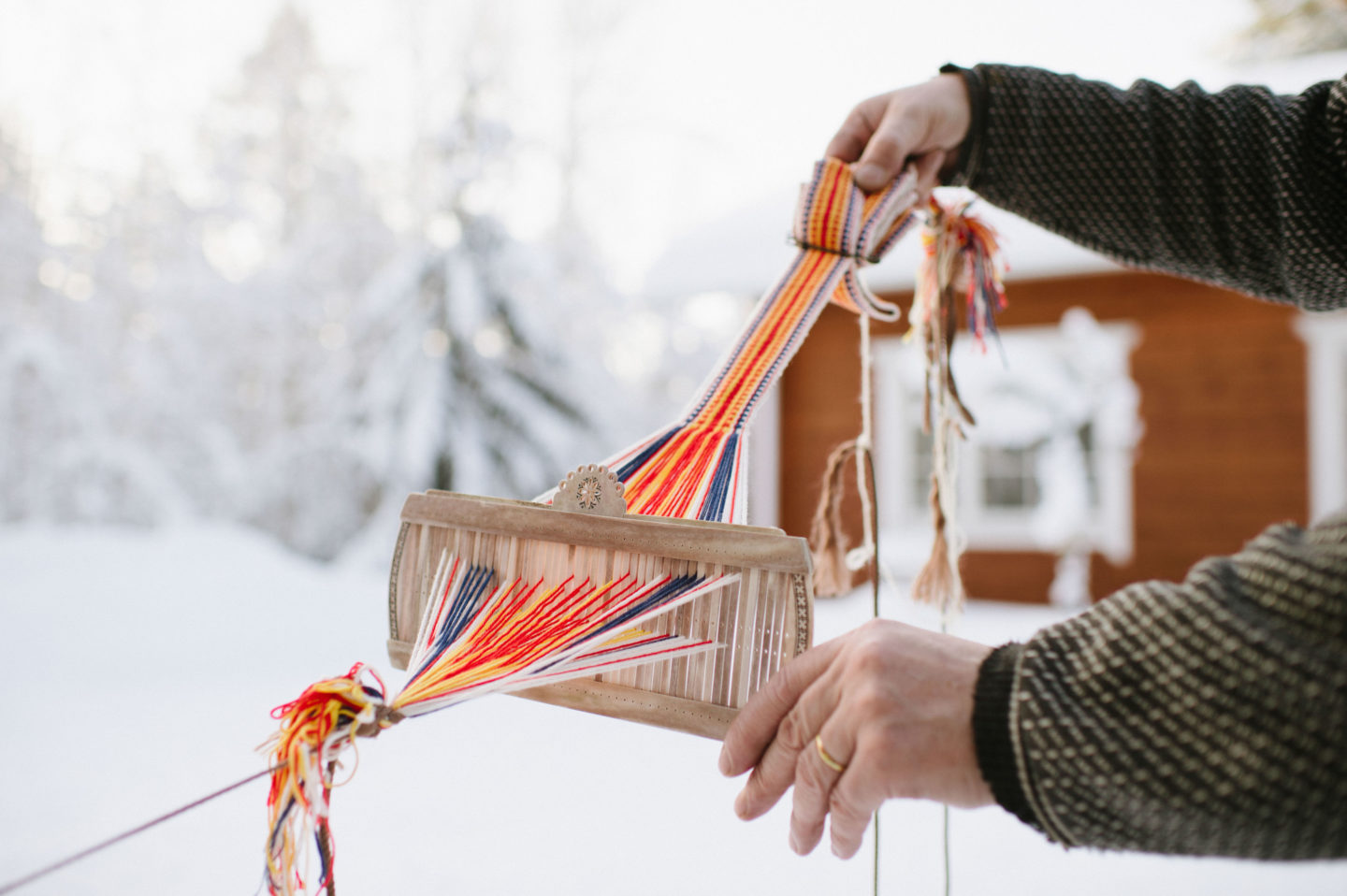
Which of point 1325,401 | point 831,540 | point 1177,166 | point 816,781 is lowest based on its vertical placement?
point 816,781

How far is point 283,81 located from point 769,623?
41.4 feet

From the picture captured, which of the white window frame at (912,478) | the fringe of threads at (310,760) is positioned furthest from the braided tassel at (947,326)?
the white window frame at (912,478)

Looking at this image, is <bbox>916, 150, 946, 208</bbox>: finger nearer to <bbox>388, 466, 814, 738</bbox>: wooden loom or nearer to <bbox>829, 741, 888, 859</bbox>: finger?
<bbox>388, 466, 814, 738</bbox>: wooden loom

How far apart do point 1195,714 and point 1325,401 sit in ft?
17.1

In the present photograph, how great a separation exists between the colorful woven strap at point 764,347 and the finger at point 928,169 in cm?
2

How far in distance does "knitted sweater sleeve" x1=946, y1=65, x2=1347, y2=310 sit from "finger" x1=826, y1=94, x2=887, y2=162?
0.10 m

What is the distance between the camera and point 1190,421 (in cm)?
476

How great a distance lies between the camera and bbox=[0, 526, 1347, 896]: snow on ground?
1063 mm

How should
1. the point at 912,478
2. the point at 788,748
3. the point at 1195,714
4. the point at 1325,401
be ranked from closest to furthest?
the point at 1195,714 → the point at 788,748 → the point at 1325,401 → the point at 912,478

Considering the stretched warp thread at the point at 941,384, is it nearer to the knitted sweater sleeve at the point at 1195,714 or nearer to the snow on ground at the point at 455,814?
the snow on ground at the point at 455,814

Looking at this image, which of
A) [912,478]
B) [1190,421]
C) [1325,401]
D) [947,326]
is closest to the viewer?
[947,326]

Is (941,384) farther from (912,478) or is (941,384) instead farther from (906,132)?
(912,478)

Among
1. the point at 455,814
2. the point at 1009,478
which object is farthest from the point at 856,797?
the point at 1009,478

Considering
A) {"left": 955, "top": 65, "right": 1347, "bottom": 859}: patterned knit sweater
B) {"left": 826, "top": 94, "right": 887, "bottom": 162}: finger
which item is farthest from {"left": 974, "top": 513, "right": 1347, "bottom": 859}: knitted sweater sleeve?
{"left": 826, "top": 94, "right": 887, "bottom": 162}: finger
